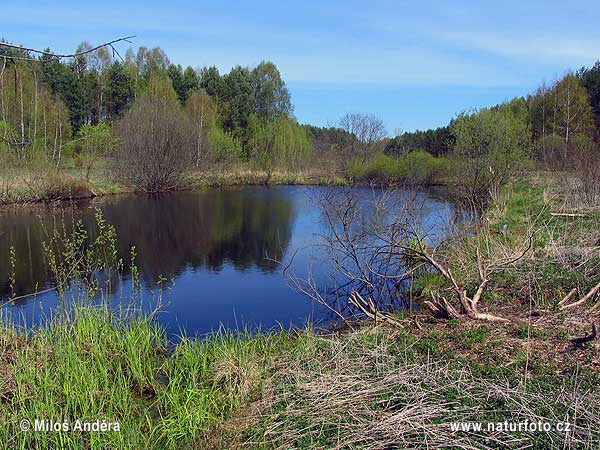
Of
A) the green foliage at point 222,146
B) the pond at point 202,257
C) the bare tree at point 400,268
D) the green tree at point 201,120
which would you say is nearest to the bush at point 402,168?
the green foliage at point 222,146

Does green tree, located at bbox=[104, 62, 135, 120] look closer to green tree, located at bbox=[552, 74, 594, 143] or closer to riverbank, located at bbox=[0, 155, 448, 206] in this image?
riverbank, located at bbox=[0, 155, 448, 206]

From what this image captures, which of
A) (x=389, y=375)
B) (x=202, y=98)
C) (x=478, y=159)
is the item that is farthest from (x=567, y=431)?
(x=202, y=98)

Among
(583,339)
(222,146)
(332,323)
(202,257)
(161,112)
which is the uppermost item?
(161,112)

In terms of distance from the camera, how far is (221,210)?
67.5ft

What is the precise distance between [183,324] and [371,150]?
32572 mm

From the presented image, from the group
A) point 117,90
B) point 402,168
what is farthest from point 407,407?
point 117,90

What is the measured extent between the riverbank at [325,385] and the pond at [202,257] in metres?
0.80

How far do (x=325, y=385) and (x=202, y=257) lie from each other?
8498mm

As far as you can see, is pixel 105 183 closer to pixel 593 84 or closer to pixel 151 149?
pixel 151 149

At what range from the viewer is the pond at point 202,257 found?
786 cm

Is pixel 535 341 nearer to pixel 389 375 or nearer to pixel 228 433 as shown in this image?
pixel 389 375

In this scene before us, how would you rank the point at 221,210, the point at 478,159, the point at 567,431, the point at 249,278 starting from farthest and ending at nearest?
1. the point at 221,210
2. the point at 478,159
3. the point at 249,278
4. the point at 567,431

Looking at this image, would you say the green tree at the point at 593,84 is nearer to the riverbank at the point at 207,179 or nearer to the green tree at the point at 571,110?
the green tree at the point at 571,110

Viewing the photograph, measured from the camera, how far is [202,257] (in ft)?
39.9
